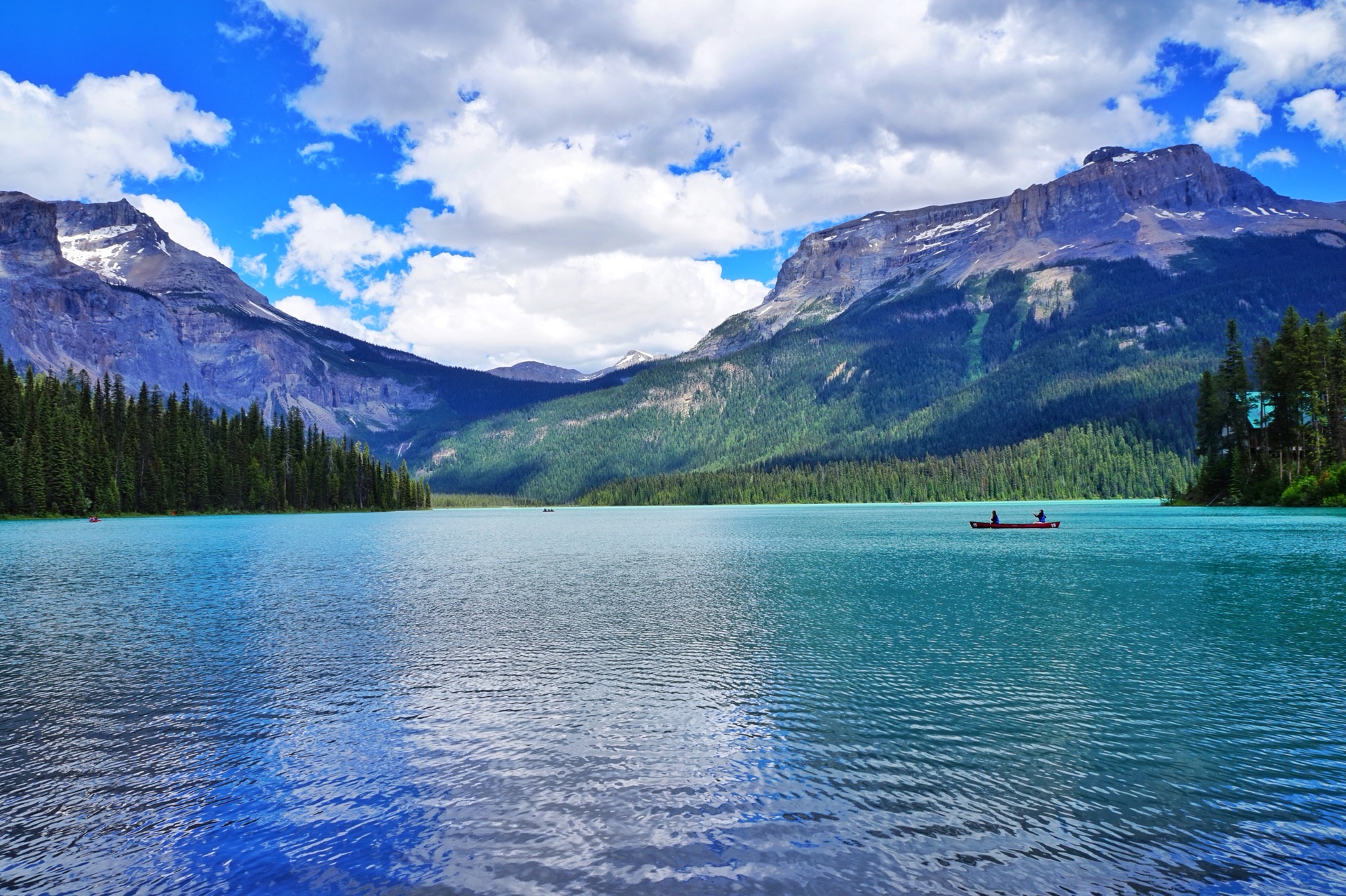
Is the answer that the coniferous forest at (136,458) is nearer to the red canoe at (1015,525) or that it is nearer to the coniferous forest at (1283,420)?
the red canoe at (1015,525)

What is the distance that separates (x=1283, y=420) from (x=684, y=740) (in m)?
118

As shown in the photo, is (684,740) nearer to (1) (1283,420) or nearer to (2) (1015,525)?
(2) (1015,525)

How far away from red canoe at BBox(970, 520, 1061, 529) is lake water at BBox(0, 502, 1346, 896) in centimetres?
5659

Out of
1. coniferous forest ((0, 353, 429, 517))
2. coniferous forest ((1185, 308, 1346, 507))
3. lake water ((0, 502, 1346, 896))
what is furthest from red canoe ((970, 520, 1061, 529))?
coniferous forest ((0, 353, 429, 517))

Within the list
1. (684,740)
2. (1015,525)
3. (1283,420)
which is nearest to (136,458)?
(1015,525)

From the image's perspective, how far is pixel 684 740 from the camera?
59.8ft

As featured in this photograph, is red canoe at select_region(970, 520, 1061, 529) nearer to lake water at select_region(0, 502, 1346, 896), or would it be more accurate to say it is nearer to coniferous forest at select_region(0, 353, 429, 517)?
lake water at select_region(0, 502, 1346, 896)

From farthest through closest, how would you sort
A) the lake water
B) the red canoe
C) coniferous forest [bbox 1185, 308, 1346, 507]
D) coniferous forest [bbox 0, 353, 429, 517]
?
coniferous forest [bbox 0, 353, 429, 517], the red canoe, coniferous forest [bbox 1185, 308, 1346, 507], the lake water

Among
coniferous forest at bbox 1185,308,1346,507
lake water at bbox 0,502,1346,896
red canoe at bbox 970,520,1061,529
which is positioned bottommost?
red canoe at bbox 970,520,1061,529

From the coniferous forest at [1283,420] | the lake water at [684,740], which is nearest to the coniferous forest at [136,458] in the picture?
the lake water at [684,740]

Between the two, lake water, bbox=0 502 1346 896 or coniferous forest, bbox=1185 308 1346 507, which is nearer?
lake water, bbox=0 502 1346 896

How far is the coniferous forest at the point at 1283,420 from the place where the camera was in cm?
9656

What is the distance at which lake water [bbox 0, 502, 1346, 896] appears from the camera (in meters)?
12.1

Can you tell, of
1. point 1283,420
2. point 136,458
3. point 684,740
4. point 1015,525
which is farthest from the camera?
point 136,458
